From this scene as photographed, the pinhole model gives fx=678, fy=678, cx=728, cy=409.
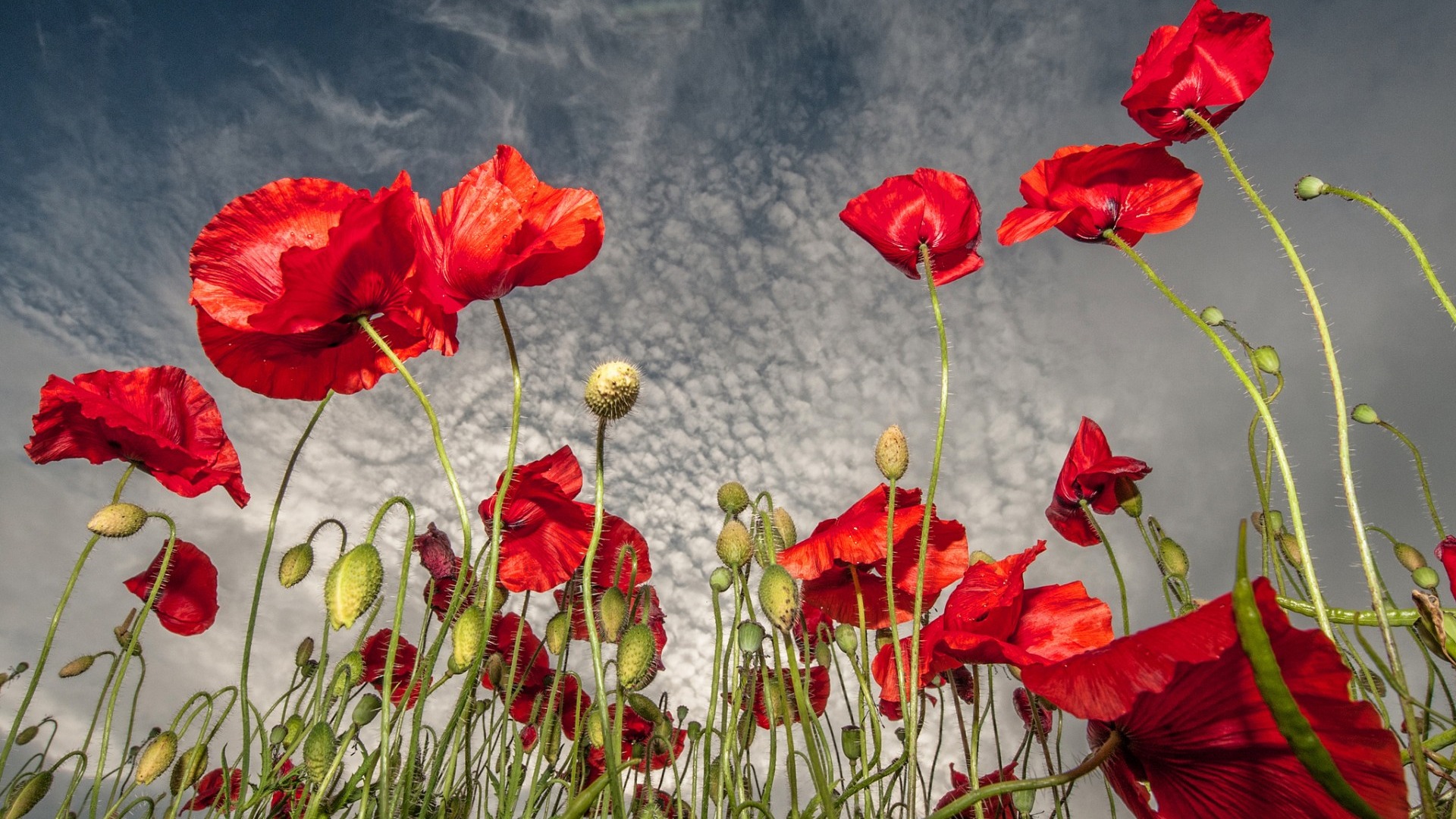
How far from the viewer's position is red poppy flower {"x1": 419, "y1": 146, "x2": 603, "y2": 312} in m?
1.23

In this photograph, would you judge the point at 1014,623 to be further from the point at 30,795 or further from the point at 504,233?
the point at 30,795

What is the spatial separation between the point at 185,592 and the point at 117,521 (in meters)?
0.79

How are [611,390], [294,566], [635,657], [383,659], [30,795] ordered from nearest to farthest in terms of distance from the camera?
[611,390] < [635,657] < [294,566] < [30,795] < [383,659]

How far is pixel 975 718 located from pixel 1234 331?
1060 millimetres

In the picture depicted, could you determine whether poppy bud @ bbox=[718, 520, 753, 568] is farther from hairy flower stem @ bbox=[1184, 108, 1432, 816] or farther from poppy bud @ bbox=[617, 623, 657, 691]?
hairy flower stem @ bbox=[1184, 108, 1432, 816]

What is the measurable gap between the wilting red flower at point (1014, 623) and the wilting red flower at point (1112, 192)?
752 mm

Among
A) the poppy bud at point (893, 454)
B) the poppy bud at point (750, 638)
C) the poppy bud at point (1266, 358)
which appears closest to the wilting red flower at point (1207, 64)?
the poppy bud at point (1266, 358)

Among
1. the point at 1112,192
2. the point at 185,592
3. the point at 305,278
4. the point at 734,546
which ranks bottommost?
the point at 734,546

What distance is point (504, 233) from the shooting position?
122cm

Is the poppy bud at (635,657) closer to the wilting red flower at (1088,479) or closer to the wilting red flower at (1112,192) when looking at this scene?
the wilting red flower at (1088,479)

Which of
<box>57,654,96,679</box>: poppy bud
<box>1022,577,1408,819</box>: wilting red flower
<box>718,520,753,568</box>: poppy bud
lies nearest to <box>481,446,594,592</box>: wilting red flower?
<box>718,520,753,568</box>: poppy bud

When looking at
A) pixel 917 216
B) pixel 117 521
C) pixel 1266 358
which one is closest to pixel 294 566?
pixel 117 521

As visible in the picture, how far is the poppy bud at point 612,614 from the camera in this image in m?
1.51

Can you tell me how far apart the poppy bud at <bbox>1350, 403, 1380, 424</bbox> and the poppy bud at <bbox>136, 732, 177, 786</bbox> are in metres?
3.29
